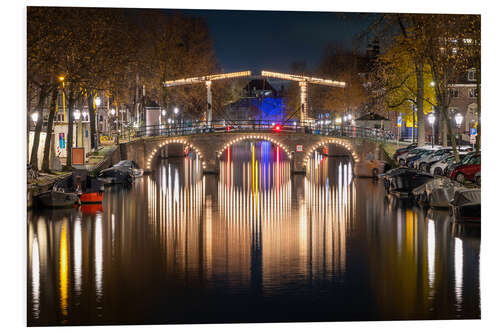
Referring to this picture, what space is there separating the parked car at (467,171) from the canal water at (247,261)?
3452 millimetres

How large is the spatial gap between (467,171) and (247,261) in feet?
58.4

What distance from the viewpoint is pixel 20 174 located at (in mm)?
18484

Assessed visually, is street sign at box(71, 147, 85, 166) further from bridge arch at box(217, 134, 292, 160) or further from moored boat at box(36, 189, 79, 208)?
bridge arch at box(217, 134, 292, 160)

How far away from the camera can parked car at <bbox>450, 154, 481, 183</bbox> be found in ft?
125

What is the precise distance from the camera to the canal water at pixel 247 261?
18.2 metres

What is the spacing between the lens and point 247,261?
24.1 m

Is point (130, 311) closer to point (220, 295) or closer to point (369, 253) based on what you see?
point (220, 295)

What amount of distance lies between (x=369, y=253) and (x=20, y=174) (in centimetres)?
1169

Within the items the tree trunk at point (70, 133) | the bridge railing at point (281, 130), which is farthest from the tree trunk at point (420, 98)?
the tree trunk at point (70, 133)

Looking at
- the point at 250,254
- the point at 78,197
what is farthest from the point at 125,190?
the point at 250,254

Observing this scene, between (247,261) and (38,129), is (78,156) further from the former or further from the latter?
(247,261)

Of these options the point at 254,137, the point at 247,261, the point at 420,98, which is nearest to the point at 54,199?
the point at 247,261

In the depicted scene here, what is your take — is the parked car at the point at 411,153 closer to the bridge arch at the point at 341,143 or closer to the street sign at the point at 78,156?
the bridge arch at the point at 341,143

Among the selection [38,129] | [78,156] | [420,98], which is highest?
[420,98]
